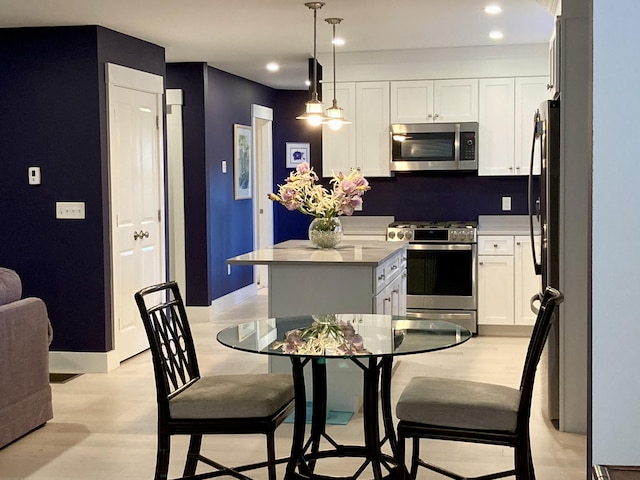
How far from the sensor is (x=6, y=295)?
438 cm

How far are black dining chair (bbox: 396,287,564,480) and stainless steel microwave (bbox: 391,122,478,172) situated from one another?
4343 mm

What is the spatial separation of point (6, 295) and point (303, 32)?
301 centimetres

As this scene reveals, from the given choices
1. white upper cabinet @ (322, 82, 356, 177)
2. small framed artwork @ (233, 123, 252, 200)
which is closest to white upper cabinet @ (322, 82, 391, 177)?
white upper cabinet @ (322, 82, 356, 177)

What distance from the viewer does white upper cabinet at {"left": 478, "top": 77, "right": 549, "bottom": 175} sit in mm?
7184

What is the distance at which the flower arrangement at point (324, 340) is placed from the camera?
2.93 meters

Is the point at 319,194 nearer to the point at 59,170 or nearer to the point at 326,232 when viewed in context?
the point at 326,232

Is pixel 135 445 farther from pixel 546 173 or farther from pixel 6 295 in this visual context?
pixel 546 173

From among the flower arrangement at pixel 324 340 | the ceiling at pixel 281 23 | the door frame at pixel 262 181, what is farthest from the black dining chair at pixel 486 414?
the door frame at pixel 262 181

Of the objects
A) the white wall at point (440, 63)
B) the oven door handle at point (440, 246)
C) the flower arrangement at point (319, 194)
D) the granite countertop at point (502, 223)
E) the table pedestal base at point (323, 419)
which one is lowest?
the table pedestal base at point (323, 419)

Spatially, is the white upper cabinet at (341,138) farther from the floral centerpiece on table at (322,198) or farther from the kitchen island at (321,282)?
the kitchen island at (321,282)

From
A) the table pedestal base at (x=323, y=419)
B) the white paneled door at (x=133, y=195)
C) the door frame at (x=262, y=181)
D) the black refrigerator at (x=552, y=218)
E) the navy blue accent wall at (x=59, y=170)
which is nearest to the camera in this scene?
the table pedestal base at (x=323, y=419)

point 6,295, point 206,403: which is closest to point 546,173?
point 206,403

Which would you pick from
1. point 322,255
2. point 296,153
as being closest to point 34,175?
point 322,255
